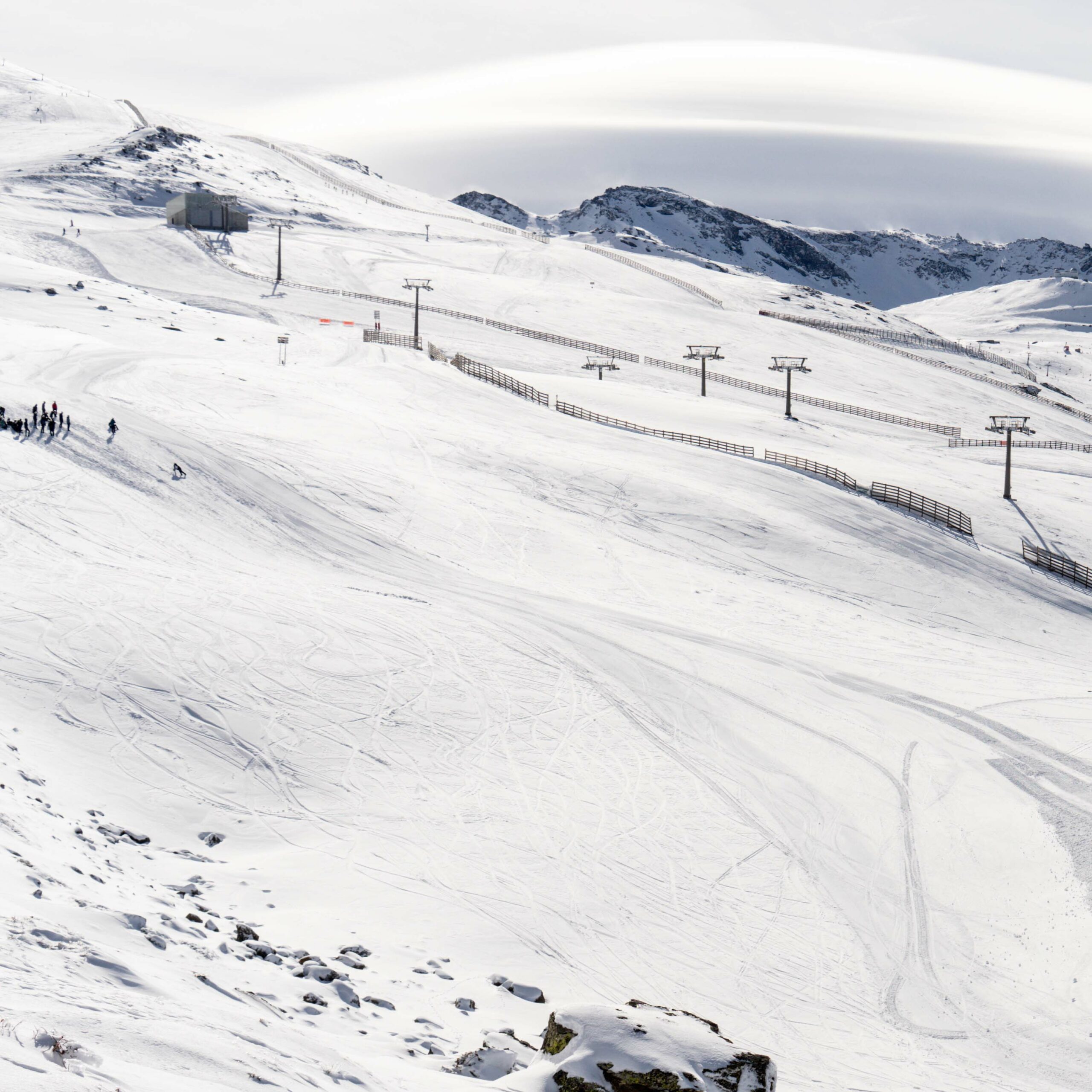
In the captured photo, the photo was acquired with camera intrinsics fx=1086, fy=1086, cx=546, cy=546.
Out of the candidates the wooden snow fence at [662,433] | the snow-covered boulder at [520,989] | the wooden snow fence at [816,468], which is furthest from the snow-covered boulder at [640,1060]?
the wooden snow fence at [662,433]

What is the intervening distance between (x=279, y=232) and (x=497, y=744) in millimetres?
71856

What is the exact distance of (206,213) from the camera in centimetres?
9725

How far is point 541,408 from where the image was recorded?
55.8 meters

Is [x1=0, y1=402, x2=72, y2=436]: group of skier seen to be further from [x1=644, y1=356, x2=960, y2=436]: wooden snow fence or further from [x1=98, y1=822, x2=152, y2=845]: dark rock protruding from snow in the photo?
[x1=644, y1=356, x2=960, y2=436]: wooden snow fence

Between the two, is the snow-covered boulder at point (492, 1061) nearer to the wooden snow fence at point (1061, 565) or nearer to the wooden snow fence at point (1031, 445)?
the wooden snow fence at point (1061, 565)

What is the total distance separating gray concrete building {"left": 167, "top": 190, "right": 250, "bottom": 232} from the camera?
316 ft

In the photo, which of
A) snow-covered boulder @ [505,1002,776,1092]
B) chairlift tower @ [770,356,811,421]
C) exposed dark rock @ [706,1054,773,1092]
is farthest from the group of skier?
chairlift tower @ [770,356,811,421]

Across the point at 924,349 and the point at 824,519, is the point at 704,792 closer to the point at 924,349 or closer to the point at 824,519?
the point at 824,519

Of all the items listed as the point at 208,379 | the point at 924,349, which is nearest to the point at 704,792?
the point at 208,379

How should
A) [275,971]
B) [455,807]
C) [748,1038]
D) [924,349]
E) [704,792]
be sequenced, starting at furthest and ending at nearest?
[924,349], [704,792], [455,807], [748,1038], [275,971]

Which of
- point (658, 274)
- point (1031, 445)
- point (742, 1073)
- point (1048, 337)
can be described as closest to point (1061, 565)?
point (1031, 445)

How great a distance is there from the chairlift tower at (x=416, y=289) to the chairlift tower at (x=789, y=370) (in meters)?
21.5

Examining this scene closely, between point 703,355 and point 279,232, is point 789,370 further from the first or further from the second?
point 279,232

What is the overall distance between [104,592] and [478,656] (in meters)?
8.93
